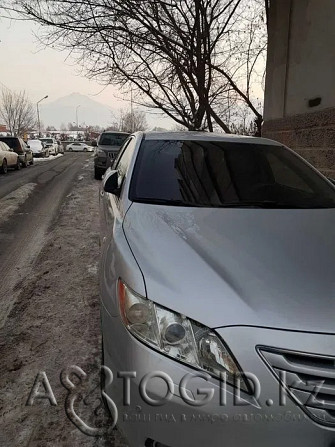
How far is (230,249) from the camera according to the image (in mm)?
1915

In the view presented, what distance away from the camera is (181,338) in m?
1.51

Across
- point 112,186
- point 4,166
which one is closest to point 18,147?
point 4,166

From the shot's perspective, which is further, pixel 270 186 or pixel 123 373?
pixel 270 186

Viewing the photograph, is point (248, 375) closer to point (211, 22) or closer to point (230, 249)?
point (230, 249)

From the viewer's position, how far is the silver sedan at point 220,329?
4.47ft

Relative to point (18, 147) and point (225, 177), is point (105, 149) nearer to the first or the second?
point (18, 147)

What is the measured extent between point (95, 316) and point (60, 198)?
7.02 metres

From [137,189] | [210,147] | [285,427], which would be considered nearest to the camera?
[285,427]

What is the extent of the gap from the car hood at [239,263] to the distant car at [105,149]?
10.1 m

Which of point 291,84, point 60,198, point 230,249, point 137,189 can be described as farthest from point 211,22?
point 230,249

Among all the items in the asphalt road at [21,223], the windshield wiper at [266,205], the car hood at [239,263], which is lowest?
the asphalt road at [21,223]

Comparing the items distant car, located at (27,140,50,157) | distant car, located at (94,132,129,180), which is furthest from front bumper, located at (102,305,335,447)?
distant car, located at (27,140,50,157)

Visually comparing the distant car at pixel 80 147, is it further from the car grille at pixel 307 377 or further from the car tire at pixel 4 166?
the car grille at pixel 307 377

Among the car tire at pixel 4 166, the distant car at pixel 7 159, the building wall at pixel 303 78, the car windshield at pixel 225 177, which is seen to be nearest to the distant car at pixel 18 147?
the distant car at pixel 7 159
